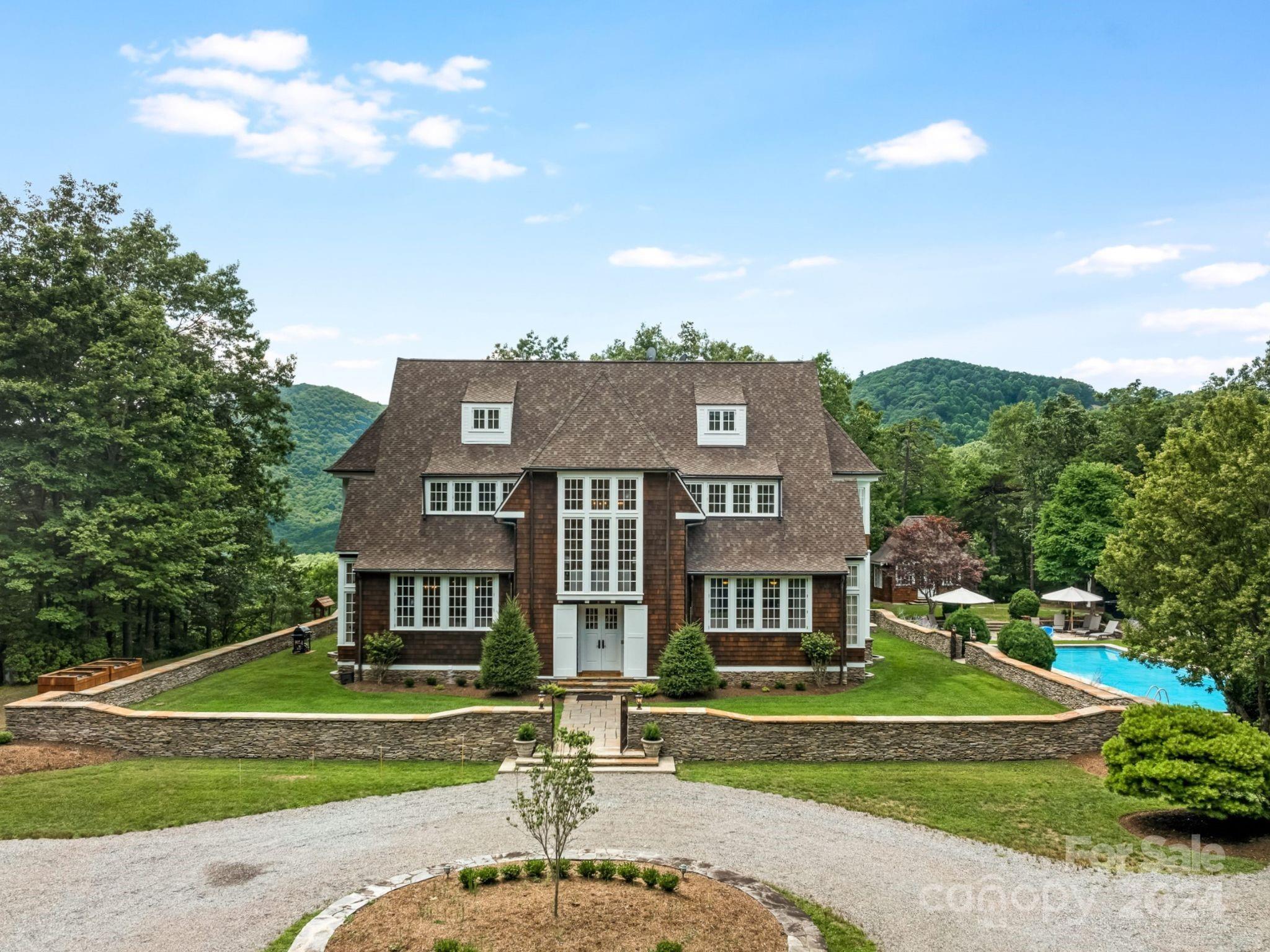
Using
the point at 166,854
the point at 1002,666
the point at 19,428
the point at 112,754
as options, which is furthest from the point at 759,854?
the point at 19,428

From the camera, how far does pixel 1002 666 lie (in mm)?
25219

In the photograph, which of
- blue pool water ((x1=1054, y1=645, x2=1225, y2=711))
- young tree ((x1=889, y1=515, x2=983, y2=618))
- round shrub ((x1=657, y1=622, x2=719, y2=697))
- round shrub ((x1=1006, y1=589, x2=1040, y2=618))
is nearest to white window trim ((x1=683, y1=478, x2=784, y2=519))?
round shrub ((x1=657, y1=622, x2=719, y2=697))

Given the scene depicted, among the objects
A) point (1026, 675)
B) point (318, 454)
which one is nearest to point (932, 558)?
point (1026, 675)

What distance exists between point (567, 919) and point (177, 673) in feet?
59.7

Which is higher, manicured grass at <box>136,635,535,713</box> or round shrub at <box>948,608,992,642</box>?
round shrub at <box>948,608,992,642</box>

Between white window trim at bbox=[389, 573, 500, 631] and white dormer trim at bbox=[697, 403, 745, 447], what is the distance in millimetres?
→ 7893

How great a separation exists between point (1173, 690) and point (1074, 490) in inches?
739

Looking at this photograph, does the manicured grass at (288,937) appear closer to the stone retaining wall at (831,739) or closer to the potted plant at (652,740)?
the potted plant at (652,740)

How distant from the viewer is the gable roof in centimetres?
2452

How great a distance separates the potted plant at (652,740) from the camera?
55.7ft

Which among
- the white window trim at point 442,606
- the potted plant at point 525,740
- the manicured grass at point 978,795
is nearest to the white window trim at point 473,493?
the white window trim at point 442,606

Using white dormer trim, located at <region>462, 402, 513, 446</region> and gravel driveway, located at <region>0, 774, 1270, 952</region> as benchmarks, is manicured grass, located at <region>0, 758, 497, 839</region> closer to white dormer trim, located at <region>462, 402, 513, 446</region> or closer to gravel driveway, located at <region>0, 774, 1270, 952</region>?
gravel driveway, located at <region>0, 774, 1270, 952</region>

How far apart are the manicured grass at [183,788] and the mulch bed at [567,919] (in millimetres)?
5098

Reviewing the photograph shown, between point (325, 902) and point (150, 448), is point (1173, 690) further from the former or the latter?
point (150, 448)
